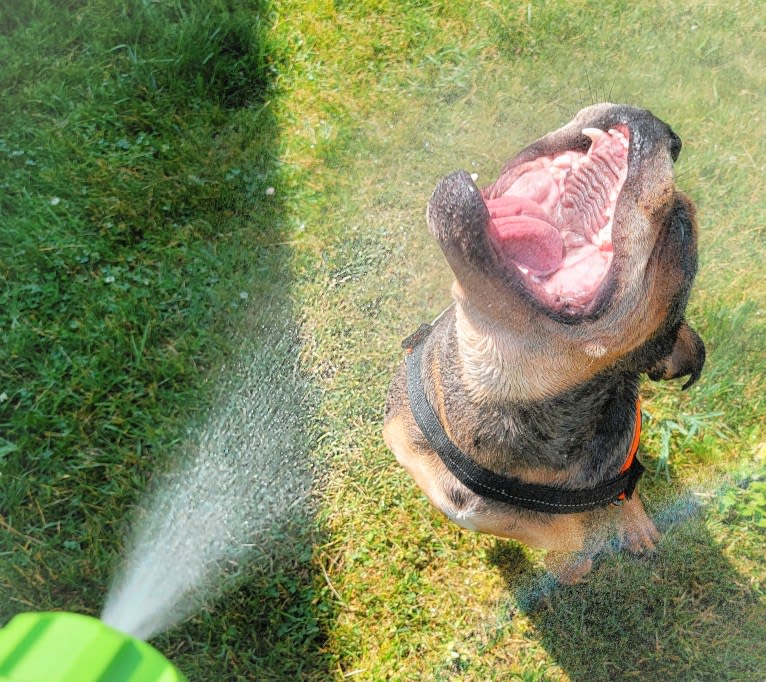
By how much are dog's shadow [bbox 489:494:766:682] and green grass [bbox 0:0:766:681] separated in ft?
0.04

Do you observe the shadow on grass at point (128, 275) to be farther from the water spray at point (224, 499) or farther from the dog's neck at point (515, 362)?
the dog's neck at point (515, 362)

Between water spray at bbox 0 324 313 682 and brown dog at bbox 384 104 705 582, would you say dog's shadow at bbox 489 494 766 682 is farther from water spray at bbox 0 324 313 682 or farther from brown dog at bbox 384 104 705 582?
water spray at bbox 0 324 313 682

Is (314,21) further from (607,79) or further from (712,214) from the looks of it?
(712,214)

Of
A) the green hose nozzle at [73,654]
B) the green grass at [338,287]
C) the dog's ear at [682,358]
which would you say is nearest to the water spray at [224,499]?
the green grass at [338,287]

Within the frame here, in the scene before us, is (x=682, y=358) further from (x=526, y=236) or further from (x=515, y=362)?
(x=526, y=236)

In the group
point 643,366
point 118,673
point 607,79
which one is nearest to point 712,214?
point 607,79

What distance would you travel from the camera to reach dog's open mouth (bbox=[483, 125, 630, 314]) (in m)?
2.52

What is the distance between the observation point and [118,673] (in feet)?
5.32

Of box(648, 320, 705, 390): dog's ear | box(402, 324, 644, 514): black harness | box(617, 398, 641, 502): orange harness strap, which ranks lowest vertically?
box(617, 398, 641, 502): orange harness strap

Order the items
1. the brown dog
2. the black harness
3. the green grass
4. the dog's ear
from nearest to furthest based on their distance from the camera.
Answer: the brown dog → the dog's ear → the black harness → the green grass

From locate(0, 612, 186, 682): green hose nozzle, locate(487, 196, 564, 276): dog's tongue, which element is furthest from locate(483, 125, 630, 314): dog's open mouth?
locate(0, 612, 186, 682): green hose nozzle

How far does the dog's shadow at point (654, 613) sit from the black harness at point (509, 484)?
98 centimetres

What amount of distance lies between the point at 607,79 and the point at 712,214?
1290 mm

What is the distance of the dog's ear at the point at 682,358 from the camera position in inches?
111
